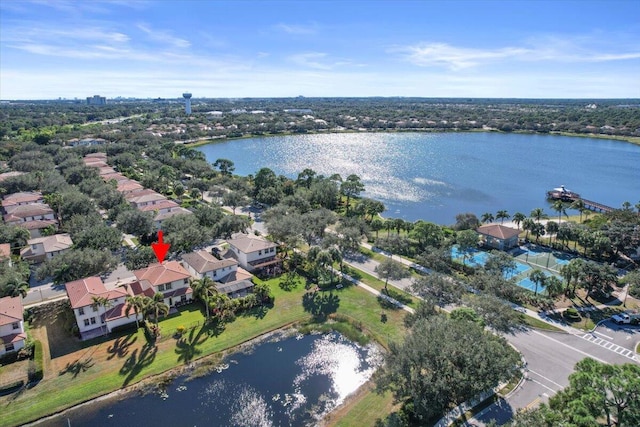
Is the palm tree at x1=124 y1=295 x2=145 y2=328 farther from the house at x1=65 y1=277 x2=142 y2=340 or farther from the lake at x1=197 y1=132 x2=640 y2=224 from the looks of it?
the lake at x1=197 y1=132 x2=640 y2=224

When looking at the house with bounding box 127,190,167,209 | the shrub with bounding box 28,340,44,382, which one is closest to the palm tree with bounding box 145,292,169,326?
the shrub with bounding box 28,340,44,382

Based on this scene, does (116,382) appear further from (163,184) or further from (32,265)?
(163,184)

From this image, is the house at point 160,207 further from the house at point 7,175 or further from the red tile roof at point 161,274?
the house at point 7,175

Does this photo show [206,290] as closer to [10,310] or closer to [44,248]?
[10,310]

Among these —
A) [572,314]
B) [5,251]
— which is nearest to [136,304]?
[5,251]

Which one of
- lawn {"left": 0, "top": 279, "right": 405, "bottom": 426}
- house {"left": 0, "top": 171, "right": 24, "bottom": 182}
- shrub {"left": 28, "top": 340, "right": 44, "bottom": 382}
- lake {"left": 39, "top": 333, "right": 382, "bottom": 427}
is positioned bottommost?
lake {"left": 39, "top": 333, "right": 382, "bottom": 427}

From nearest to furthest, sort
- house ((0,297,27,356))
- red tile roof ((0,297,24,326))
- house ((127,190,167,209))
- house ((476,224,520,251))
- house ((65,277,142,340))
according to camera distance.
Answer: house ((0,297,27,356))
red tile roof ((0,297,24,326))
house ((65,277,142,340))
house ((476,224,520,251))
house ((127,190,167,209))

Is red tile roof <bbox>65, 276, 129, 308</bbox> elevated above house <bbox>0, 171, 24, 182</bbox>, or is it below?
below
